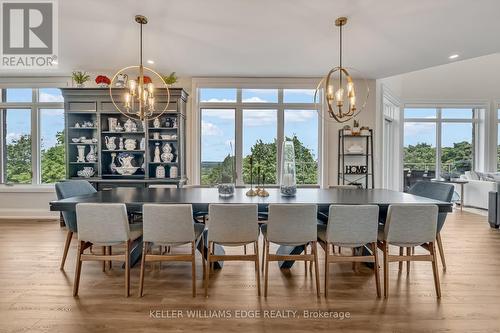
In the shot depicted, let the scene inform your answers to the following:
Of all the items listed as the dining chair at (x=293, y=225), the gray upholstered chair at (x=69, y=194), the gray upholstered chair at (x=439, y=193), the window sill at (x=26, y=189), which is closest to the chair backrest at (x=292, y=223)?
the dining chair at (x=293, y=225)

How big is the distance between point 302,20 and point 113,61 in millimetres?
Answer: 3201

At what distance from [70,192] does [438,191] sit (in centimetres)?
419

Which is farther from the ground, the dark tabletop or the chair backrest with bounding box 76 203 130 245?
the dark tabletop

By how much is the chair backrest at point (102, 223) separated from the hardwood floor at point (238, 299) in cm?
50

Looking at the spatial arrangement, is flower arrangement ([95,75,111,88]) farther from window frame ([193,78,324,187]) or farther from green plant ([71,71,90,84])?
window frame ([193,78,324,187])

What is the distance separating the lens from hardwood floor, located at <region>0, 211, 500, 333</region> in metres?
1.94

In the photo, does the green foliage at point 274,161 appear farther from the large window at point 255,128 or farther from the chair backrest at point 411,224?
the chair backrest at point 411,224

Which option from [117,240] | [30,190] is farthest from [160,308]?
[30,190]

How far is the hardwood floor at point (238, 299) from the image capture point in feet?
6.36

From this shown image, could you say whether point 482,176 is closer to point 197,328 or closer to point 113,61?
point 197,328

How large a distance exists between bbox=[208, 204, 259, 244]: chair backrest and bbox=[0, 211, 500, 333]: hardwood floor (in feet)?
1.68

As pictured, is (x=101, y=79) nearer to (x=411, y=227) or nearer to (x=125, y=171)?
(x=125, y=171)

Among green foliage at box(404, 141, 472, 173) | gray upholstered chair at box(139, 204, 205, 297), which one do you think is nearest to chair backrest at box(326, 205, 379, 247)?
gray upholstered chair at box(139, 204, 205, 297)

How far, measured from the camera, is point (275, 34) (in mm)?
3428
